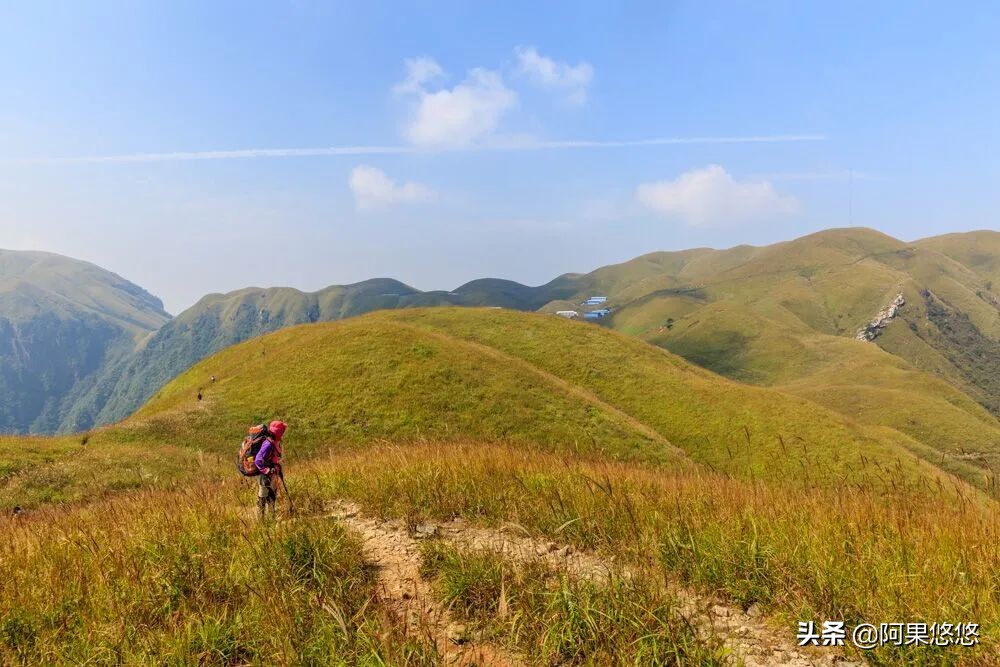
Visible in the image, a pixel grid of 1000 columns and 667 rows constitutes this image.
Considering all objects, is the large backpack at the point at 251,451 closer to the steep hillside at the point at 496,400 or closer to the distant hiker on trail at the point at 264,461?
the distant hiker on trail at the point at 264,461

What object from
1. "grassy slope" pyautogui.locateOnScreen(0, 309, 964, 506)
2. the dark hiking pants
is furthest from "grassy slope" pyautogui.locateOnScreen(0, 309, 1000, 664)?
"grassy slope" pyautogui.locateOnScreen(0, 309, 964, 506)

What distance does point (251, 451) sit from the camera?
7.74 m

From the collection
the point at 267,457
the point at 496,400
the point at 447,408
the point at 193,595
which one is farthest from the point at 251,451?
the point at 496,400

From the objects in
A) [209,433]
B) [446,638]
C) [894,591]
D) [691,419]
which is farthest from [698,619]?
[691,419]

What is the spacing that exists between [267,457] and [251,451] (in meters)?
0.44

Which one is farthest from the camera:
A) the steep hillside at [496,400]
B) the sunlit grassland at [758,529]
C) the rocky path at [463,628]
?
the steep hillside at [496,400]

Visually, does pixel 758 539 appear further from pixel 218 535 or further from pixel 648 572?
pixel 218 535

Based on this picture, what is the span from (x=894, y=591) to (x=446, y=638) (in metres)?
4.02

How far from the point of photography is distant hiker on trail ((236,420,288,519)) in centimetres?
708

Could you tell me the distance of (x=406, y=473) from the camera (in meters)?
7.95

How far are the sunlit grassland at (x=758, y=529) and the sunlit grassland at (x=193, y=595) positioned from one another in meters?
1.87

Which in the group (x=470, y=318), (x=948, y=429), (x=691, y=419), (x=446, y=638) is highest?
(x=470, y=318)

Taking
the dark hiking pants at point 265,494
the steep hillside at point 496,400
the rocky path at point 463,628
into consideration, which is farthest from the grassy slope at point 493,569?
the steep hillside at point 496,400

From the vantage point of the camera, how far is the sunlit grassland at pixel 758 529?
432 centimetres
